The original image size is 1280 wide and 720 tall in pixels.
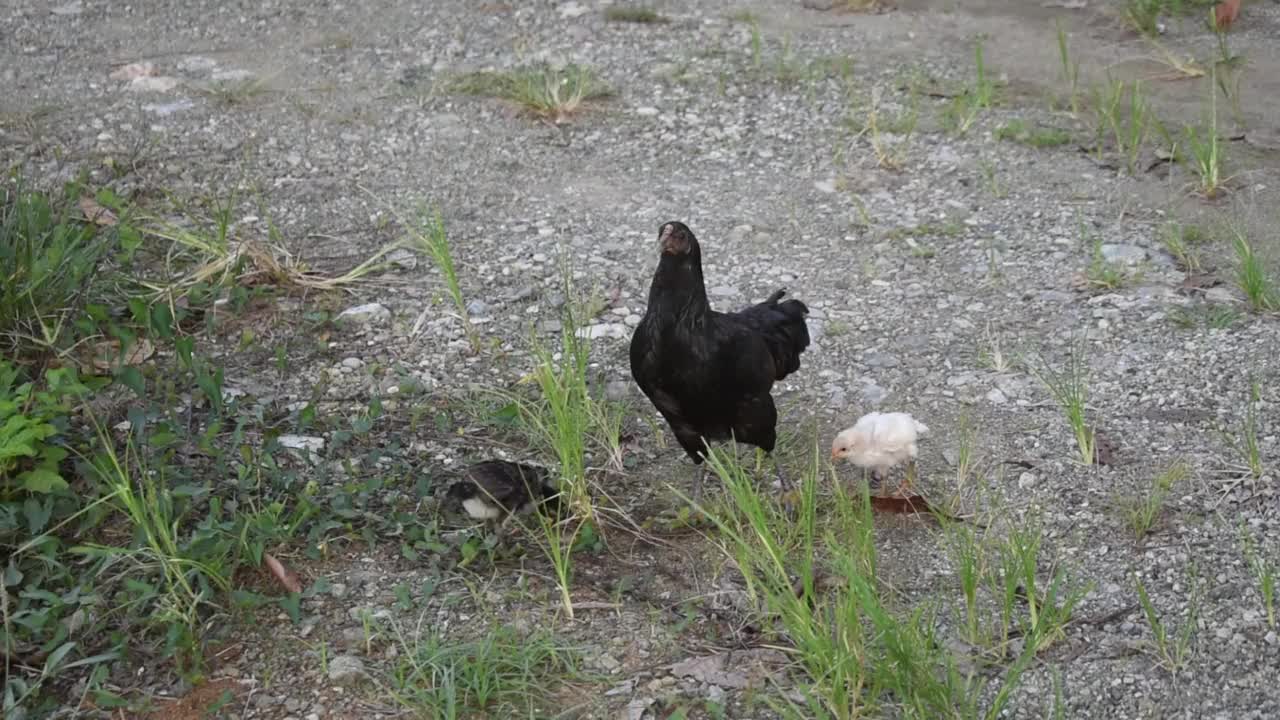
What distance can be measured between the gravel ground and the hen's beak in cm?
79

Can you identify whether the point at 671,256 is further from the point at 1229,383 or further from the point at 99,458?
the point at 1229,383

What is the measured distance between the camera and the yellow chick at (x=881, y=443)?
12.8 feet

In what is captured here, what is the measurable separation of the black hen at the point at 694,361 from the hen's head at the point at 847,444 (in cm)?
20

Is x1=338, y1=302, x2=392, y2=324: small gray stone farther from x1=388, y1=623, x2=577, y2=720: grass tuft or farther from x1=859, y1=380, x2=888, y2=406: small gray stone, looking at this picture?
x1=388, y1=623, x2=577, y2=720: grass tuft

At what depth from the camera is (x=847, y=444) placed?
13.1 feet

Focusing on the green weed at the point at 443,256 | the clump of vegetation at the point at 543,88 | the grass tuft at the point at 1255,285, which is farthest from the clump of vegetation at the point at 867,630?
the clump of vegetation at the point at 543,88

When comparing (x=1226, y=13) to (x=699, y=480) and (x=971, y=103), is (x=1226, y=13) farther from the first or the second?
(x=699, y=480)

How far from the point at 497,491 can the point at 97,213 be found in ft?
8.55

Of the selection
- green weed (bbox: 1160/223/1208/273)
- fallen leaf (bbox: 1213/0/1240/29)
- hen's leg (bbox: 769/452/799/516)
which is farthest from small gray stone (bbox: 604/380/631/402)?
fallen leaf (bbox: 1213/0/1240/29)

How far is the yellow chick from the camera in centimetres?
390

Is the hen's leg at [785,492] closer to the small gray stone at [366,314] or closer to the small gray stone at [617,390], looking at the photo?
the small gray stone at [617,390]

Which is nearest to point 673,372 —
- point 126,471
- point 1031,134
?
point 126,471

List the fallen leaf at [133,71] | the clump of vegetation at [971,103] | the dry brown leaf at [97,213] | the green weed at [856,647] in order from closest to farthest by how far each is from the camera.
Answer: the green weed at [856,647], the dry brown leaf at [97,213], the clump of vegetation at [971,103], the fallen leaf at [133,71]

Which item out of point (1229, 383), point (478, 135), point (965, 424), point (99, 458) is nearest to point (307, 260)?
point (478, 135)
